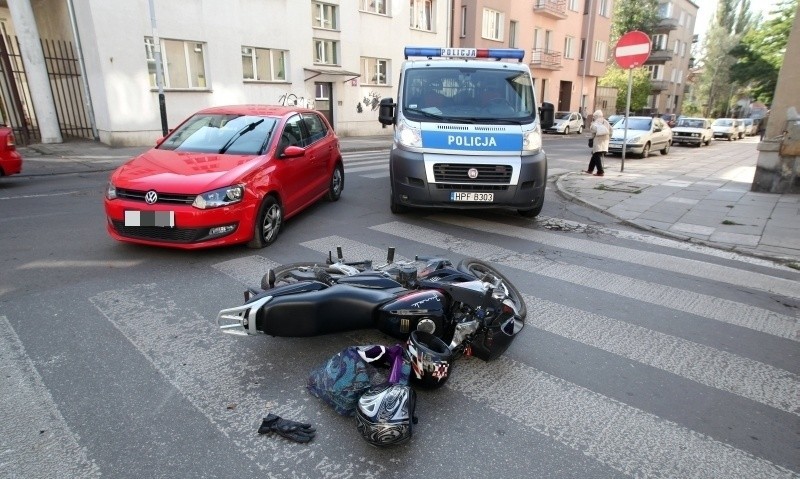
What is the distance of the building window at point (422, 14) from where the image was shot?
27.8m

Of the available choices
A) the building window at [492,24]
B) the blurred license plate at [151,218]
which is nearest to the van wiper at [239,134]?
the blurred license plate at [151,218]

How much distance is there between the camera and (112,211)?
5309mm

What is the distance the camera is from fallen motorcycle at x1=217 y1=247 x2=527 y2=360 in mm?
3186

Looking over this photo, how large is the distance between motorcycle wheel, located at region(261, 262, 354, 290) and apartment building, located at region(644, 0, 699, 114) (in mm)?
56789

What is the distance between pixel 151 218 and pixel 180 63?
640 inches

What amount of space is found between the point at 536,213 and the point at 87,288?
6.17 meters

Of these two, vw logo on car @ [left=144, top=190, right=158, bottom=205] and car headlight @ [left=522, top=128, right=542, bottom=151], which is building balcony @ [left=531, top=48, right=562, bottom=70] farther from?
vw logo on car @ [left=144, top=190, right=158, bottom=205]

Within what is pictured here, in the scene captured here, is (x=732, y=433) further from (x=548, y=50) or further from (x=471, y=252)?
(x=548, y=50)

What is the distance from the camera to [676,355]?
366cm

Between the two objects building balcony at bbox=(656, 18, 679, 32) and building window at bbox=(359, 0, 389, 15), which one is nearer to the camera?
building window at bbox=(359, 0, 389, 15)

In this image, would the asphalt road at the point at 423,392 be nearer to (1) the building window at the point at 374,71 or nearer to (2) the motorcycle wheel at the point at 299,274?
(2) the motorcycle wheel at the point at 299,274

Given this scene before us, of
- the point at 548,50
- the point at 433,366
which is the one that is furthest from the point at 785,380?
the point at 548,50

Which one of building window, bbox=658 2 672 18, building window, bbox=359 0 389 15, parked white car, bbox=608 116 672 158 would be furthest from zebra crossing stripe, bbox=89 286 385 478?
building window, bbox=658 2 672 18

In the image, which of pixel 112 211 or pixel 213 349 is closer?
pixel 213 349
